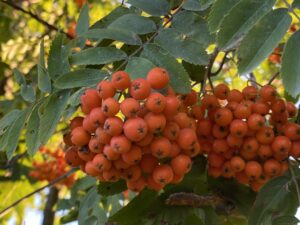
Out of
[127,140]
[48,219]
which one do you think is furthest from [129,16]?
[48,219]

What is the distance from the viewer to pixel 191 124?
62.3 inches

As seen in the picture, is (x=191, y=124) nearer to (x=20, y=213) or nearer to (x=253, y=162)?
(x=253, y=162)

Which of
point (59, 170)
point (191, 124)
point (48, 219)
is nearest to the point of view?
point (191, 124)

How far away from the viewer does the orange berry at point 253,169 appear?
180cm

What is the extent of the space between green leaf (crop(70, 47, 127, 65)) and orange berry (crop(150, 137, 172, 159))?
0.35m

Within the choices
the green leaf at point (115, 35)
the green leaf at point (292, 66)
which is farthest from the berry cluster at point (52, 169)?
the green leaf at point (292, 66)

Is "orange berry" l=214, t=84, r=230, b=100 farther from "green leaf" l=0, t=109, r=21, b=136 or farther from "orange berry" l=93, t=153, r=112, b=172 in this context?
"green leaf" l=0, t=109, r=21, b=136

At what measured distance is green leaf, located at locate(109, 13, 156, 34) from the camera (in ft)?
5.92

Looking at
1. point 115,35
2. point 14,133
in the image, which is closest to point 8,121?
point 14,133

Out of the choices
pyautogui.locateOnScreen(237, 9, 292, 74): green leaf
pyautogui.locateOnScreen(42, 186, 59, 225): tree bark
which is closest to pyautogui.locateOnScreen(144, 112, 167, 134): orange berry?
pyautogui.locateOnScreen(237, 9, 292, 74): green leaf

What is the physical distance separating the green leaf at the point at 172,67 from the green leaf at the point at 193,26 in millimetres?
125

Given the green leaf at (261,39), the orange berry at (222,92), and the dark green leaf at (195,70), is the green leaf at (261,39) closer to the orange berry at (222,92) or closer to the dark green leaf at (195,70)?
the orange berry at (222,92)

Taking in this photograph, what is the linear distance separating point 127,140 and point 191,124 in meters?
0.21

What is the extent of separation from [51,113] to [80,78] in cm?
14
